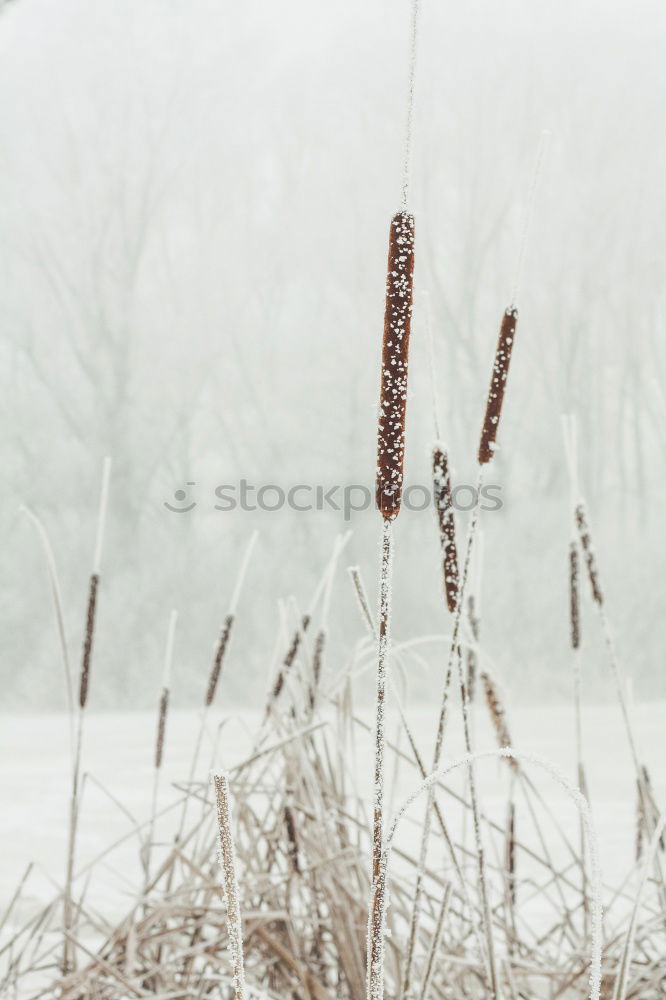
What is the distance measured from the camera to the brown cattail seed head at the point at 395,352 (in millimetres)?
217

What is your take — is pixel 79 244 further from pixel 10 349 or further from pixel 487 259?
pixel 487 259

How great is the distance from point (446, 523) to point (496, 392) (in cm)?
5

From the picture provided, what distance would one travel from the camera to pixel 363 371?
383 cm

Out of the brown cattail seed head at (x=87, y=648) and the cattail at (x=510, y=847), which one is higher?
the brown cattail seed head at (x=87, y=648)

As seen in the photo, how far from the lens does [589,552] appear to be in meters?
0.51

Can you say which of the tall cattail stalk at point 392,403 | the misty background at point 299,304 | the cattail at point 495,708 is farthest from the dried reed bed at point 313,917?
the misty background at point 299,304

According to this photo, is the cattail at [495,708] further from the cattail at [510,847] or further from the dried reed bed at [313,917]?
the cattail at [510,847]

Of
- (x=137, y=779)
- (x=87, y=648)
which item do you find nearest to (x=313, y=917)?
(x=87, y=648)

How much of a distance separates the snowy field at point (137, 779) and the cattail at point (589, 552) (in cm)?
62

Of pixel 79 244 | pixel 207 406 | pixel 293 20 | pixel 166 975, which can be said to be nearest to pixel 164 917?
pixel 166 975

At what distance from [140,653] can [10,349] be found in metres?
1.13

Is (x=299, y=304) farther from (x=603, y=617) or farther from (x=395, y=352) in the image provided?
(x=395, y=352)

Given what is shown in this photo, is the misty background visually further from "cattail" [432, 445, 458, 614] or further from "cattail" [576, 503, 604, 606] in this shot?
"cattail" [432, 445, 458, 614]

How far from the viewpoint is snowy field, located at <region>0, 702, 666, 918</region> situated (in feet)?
4.94
